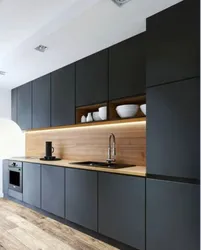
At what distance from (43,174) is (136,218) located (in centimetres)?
182

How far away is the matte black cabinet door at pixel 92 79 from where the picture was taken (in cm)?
304

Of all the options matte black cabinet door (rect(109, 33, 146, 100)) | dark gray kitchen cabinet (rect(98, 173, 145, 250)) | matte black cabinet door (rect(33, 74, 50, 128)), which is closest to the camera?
dark gray kitchen cabinet (rect(98, 173, 145, 250))

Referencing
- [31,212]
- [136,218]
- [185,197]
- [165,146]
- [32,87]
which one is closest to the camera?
[185,197]

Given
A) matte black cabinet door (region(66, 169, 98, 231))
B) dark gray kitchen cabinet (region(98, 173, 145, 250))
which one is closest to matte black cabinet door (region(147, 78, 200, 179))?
dark gray kitchen cabinet (region(98, 173, 145, 250))

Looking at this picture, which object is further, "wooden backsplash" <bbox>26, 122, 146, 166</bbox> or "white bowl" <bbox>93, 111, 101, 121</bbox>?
"white bowl" <bbox>93, 111, 101, 121</bbox>

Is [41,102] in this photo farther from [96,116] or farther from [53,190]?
[53,190]

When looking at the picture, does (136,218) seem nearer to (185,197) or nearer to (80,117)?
(185,197)

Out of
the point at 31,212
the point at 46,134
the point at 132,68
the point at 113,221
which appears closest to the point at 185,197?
the point at 113,221

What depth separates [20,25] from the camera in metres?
2.65

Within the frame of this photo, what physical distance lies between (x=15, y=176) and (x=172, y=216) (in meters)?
3.28

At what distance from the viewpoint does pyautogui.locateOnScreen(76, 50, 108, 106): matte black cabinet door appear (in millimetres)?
3039

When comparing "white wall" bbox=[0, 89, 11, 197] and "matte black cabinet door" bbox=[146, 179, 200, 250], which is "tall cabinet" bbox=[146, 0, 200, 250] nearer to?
"matte black cabinet door" bbox=[146, 179, 200, 250]

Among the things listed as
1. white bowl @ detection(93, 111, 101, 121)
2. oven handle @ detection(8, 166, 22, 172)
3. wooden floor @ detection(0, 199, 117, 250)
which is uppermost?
white bowl @ detection(93, 111, 101, 121)

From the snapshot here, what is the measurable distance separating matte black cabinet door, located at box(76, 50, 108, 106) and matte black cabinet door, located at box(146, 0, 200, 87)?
0.87 metres
